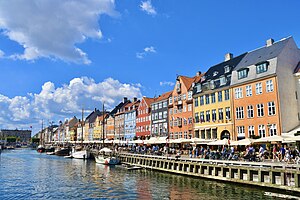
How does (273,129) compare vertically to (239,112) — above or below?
below

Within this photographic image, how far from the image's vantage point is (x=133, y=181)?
33.0 meters

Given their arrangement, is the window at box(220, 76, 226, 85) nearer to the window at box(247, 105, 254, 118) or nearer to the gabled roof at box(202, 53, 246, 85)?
the gabled roof at box(202, 53, 246, 85)

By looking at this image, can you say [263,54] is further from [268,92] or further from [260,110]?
[260,110]

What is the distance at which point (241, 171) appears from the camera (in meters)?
28.7

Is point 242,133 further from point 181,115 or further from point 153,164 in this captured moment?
point 181,115

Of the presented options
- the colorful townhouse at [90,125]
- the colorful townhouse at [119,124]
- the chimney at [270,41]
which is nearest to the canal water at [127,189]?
the chimney at [270,41]

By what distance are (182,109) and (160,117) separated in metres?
10.2

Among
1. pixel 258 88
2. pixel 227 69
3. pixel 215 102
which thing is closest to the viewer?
pixel 258 88

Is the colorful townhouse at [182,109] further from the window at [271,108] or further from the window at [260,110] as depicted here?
the window at [271,108]

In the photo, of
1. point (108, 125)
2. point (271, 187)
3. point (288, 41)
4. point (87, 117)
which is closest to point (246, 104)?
point (288, 41)

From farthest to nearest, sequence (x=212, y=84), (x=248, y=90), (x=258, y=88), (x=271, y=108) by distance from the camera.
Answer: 1. (x=212, y=84)
2. (x=248, y=90)
3. (x=258, y=88)
4. (x=271, y=108)

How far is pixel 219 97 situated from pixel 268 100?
960 centimetres

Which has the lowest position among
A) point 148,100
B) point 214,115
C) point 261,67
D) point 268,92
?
point 214,115

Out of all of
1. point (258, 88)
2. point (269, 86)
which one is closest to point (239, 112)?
point (258, 88)
